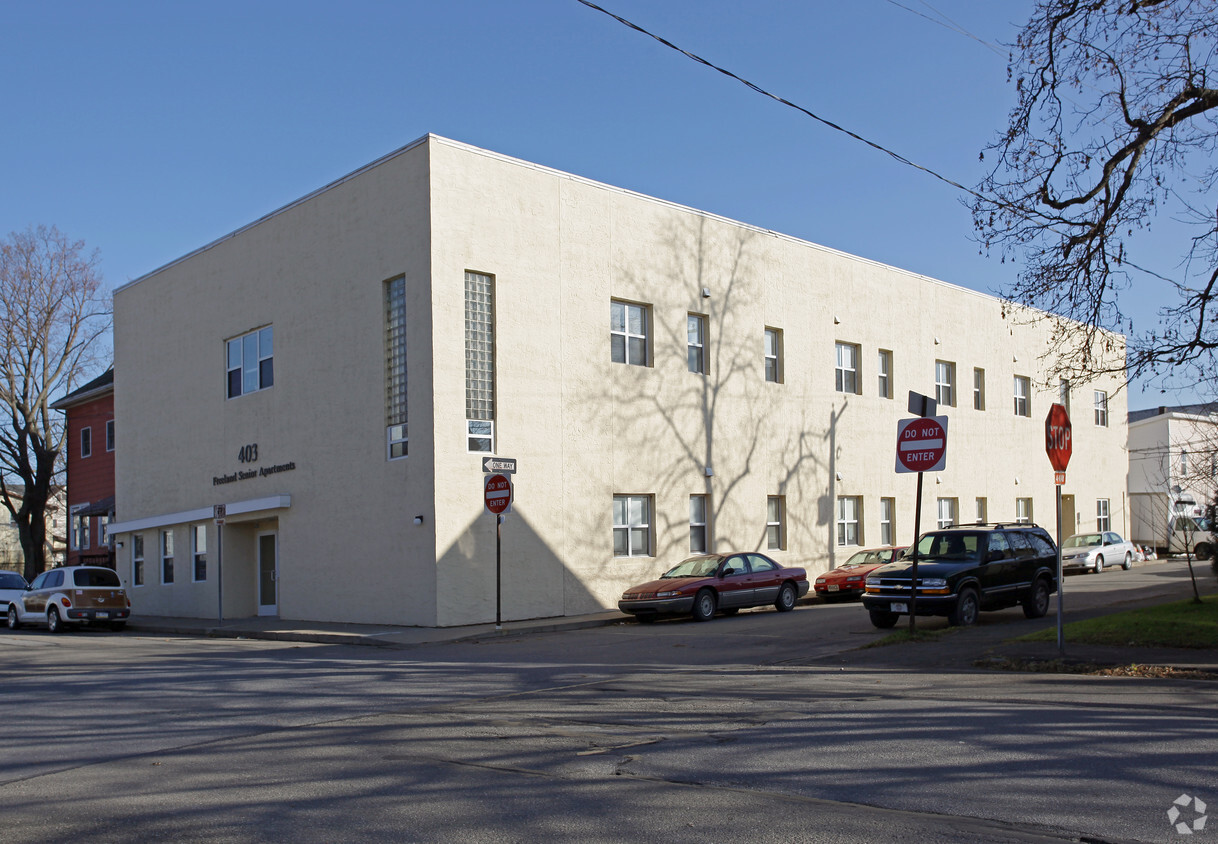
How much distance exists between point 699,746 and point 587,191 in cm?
1840

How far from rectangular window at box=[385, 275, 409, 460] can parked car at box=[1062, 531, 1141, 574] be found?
23772 mm

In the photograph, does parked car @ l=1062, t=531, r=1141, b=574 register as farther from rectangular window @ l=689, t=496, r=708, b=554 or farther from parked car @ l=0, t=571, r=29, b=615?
parked car @ l=0, t=571, r=29, b=615

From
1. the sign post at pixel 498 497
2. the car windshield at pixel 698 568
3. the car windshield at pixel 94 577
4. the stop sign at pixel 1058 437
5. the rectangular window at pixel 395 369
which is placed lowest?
the car windshield at pixel 94 577

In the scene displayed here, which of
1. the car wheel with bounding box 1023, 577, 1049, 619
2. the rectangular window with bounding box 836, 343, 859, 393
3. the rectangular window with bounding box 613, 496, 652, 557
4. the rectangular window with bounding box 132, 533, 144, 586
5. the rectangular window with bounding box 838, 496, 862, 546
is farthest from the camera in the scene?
the rectangular window with bounding box 132, 533, 144, 586

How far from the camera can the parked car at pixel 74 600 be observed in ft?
86.3

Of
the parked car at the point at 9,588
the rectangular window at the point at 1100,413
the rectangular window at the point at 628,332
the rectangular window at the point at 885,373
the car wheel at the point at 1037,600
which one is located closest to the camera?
the car wheel at the point at 1037,600

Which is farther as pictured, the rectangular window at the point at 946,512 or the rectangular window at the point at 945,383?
the rectangular window at the point at 945,383

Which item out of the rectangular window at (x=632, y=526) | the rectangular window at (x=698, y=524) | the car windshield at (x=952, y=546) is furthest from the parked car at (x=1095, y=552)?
the car windshield at (x=952, y=546)

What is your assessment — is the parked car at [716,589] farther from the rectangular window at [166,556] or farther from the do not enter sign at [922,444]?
the rectangular window at [166,556]

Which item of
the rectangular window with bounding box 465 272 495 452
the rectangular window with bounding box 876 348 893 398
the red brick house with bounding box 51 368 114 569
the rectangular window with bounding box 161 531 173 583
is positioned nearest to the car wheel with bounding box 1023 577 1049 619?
the rectangular window with bounding box 465 272 495 452

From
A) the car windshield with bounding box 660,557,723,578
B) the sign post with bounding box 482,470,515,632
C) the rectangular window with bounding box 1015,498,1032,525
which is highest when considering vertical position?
the sign post with bounding box 482,470,515,632

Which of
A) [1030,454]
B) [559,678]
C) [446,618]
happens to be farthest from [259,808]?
[1030,454]

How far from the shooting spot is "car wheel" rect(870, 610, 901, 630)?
18000 mm

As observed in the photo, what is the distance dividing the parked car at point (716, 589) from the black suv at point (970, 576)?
4.37 metres
